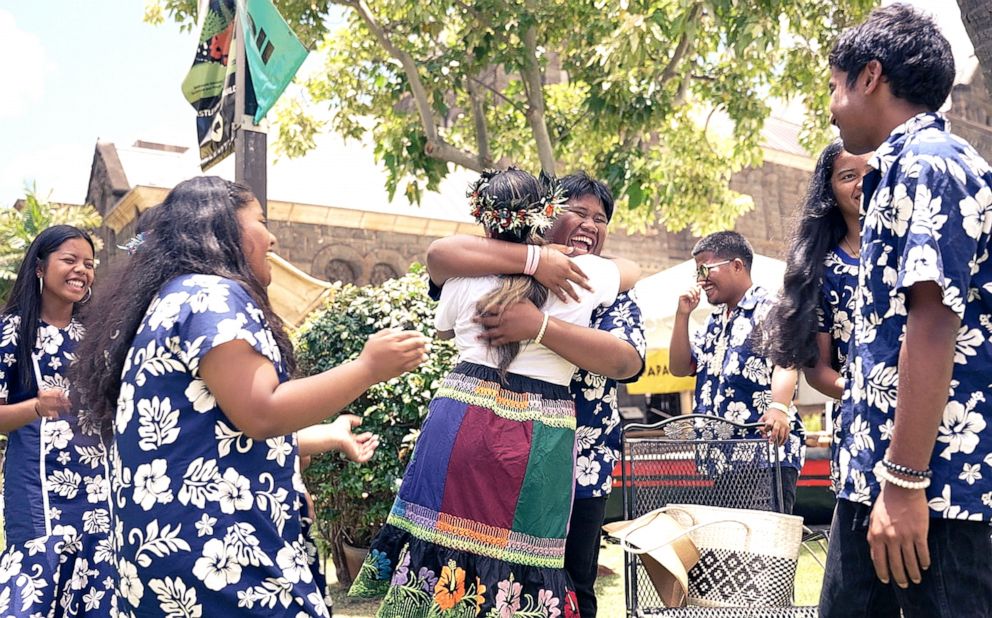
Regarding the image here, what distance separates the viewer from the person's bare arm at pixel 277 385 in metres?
2.27

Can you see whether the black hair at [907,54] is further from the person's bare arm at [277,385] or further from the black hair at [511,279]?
the person's bare arm at [277,385]

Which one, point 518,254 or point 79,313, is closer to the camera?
point 518,254

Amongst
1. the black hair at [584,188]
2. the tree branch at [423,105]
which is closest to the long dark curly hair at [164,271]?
the black hair at [584,188]

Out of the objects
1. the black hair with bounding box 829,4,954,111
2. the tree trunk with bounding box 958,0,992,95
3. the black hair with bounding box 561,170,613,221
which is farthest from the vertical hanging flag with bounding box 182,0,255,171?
the black hair with bounding box 829,4,954,111

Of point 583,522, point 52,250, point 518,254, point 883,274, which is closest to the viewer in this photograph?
point 883,274

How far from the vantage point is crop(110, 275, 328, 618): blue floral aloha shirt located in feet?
7.52

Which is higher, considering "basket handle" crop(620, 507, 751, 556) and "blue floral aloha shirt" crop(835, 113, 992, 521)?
"blue floral aloha shirt" crop(835, 113, 992, 521)

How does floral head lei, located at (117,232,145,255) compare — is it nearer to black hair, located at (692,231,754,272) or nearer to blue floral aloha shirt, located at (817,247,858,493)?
blue floral aloha shirt, located at (817,247,858,493)

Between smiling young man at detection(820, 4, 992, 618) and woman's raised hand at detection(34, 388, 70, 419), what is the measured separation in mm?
3067

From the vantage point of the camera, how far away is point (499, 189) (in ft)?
10.1

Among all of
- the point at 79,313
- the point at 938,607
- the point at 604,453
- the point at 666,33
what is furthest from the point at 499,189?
the point at 666,33

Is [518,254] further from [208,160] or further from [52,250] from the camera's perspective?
[208,160]

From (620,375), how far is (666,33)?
18.9 ft

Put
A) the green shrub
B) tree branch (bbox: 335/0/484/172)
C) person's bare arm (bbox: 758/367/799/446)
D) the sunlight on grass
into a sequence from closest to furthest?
person's bare arm (bbox: 758/367/799/446), the green shrub, the sunlight on grass, tree branch (bbox: 335/0/484/172)
